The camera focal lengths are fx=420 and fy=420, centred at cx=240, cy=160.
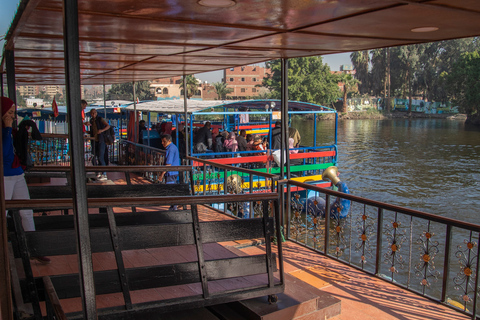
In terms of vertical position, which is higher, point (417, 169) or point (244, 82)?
point (244, 82)

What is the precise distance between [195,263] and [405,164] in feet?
103

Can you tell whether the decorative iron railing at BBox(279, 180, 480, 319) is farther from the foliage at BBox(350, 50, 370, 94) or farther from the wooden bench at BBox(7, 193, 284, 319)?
the foliage at BBox(350, 50, 370, 94)

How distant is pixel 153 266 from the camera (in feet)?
9.71

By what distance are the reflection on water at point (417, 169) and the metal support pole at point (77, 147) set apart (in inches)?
797

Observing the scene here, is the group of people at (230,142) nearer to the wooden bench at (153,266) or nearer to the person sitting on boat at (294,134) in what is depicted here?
the person sitting on boat at (294,134)

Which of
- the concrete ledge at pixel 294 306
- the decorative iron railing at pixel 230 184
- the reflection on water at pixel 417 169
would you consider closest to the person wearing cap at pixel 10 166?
the concrete ledge at pixel 294 306

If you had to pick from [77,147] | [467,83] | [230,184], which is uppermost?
[467,83]

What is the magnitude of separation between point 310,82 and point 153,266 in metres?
70.6

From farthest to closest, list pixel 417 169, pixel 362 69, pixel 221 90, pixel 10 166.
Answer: pixel 221 90
pixel 362 69
pixel 417 169
pixel 10 166

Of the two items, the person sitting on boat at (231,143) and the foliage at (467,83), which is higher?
the foliage at (467,83)

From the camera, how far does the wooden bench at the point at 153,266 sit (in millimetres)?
2766

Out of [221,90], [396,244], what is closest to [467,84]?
[221,90]

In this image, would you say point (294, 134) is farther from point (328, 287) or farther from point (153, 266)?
point (153, 266)

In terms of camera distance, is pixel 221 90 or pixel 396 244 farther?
pixel 221 90
